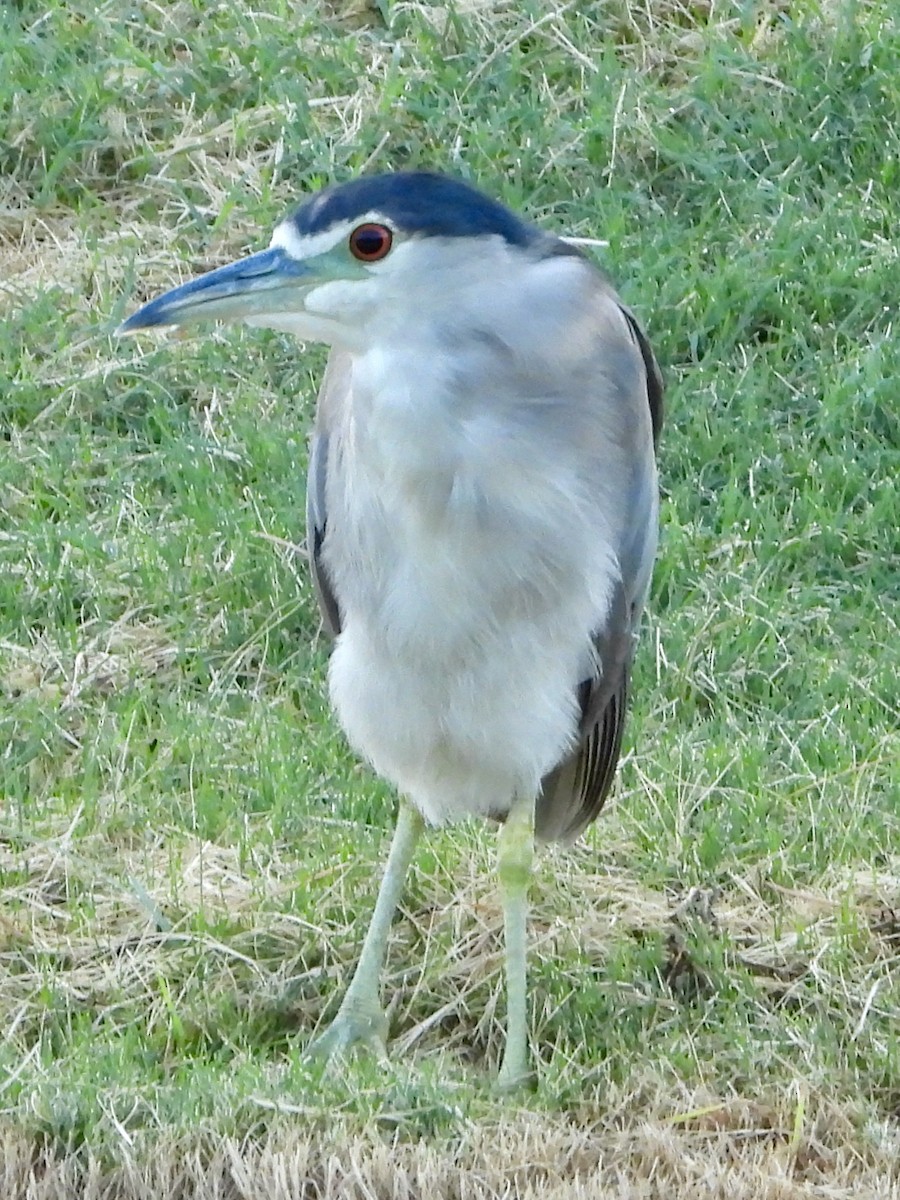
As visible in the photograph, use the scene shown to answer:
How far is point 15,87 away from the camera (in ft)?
21.8

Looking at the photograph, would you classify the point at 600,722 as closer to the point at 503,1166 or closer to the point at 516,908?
the point at 516,908

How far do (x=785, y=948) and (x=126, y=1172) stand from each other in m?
1.39

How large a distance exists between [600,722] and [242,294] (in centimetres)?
117

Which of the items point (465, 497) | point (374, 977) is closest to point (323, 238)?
point (465, 497)

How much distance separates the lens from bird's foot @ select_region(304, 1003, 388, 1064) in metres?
3.68

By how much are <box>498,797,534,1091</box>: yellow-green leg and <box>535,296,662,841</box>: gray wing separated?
0.11 metres

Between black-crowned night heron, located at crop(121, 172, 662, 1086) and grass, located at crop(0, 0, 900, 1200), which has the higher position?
black-crowned night heron, located at crop(121, 172, 662, 1086)

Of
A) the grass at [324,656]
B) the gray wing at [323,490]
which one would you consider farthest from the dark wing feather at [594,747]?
the gray wing at [323,490]

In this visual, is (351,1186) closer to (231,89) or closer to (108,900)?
(108,900)

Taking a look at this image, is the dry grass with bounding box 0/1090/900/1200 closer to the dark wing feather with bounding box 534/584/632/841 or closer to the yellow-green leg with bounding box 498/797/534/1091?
the yellow-green leg with bounding box 498/797/534/1091

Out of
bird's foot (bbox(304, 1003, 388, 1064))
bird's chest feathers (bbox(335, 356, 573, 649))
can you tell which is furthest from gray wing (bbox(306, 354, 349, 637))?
bird's foot (bbox(304, 1003, 388, 1064))

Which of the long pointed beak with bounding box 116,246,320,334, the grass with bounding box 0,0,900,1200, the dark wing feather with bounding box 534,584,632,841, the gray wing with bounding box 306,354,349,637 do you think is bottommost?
the grass with bounding box 0,0,900,1200

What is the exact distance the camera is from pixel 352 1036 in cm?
373

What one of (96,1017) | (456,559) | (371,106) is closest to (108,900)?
(96,1017)
